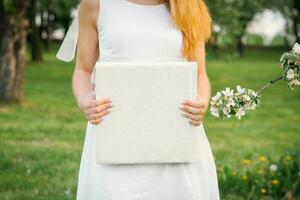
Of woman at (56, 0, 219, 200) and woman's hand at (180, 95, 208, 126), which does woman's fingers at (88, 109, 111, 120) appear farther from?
woman's hand at (180, 95, 208, 126)

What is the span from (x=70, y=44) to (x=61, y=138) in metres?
6.06

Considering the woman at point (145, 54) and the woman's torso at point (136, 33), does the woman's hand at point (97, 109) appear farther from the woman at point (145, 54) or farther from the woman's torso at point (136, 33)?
the woman's torso at point (136, 33)

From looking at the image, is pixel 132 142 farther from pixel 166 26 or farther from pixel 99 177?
pixel 166 26

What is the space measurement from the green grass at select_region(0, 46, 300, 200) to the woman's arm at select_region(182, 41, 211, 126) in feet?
10.2

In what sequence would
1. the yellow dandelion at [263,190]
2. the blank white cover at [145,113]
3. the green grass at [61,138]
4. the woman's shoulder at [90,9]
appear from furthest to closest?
the green grass at [61,138], the yellow dandelion at [263,190], the woman's shoulder at [90,9], the blank white cover at [145,113]

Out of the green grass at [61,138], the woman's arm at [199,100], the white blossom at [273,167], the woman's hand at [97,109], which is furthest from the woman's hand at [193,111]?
the green grass at [61,138]

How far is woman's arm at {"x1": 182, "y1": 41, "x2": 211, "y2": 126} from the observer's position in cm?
255

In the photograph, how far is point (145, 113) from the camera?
100 inches

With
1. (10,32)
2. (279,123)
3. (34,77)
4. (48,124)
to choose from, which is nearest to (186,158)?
(48,124)

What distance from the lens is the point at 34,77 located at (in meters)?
21.2

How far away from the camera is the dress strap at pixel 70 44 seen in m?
3.07

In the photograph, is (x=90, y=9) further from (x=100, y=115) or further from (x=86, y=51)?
(x=100, y=115)

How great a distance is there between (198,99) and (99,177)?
0.50 metres

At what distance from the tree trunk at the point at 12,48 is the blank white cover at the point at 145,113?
1007 centimetres
